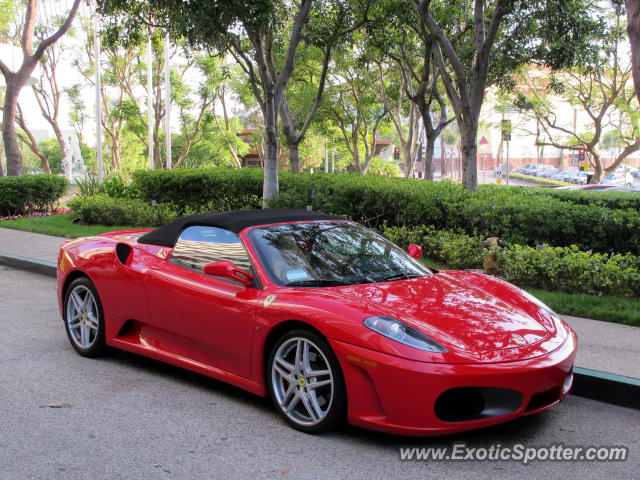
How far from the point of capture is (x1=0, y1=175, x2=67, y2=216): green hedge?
58.1 ft

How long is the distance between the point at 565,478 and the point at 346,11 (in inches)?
512

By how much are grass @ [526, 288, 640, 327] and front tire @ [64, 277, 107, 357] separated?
459 centimetres

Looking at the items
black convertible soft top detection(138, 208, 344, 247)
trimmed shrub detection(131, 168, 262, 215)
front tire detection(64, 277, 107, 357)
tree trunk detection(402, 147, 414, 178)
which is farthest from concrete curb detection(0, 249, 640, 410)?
tree trunk detection(402, 147, 414, 178)

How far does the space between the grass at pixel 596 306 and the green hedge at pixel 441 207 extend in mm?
1406

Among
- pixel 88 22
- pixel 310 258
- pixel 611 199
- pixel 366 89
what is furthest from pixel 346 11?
pixel 88 22

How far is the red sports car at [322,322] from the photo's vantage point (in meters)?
3.61

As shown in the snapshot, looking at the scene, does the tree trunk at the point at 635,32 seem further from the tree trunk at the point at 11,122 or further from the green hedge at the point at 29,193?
the tree trunk at the point at 11,122

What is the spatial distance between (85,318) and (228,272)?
2011 millimetres

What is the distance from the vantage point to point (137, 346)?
5.17 meters

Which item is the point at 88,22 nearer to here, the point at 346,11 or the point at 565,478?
the point at 346,11

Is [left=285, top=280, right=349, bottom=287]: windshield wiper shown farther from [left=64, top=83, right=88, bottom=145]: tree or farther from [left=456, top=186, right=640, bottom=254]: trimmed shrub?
[left=64, top=83, right=88, bottom=145]: tree

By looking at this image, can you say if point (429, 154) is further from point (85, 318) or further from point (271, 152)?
point (85, 318)

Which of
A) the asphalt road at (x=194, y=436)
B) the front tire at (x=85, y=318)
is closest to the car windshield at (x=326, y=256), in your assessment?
the asphalt road at (x=194, y=436)

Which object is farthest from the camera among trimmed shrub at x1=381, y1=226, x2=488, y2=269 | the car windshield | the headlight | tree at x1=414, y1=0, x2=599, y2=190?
tree at x1=414, y1=0, x2=599, y2=190
